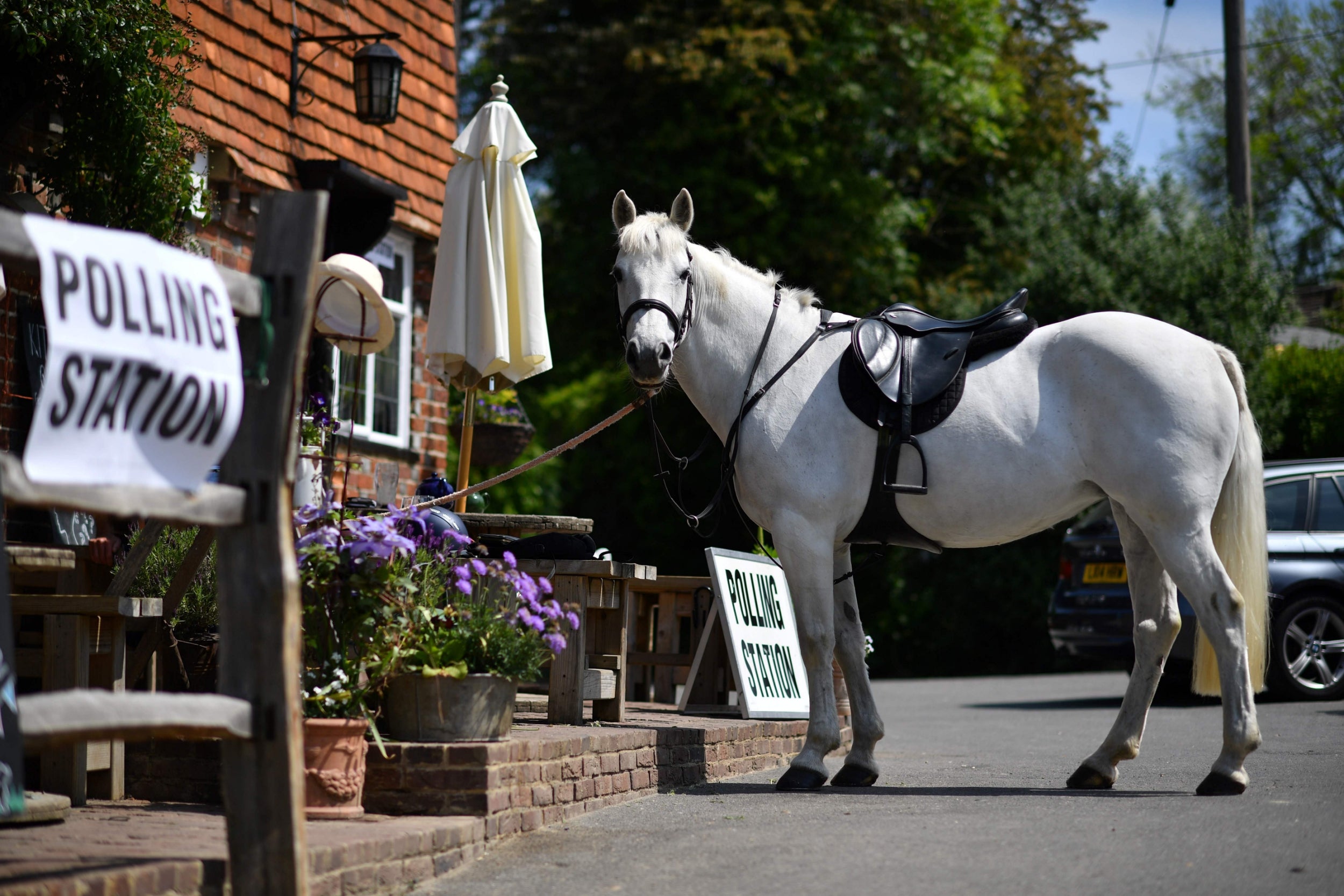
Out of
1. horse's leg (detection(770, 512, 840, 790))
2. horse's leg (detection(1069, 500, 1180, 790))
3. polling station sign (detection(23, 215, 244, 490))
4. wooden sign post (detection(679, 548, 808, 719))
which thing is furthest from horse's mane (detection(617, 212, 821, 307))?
polling station sign (detection(23, 215, 244, 490))

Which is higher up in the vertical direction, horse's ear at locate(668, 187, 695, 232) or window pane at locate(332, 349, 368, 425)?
horse's ear at locate(668, 187, 695, 232)

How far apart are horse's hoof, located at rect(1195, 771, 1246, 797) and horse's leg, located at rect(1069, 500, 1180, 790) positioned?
1.44 feet

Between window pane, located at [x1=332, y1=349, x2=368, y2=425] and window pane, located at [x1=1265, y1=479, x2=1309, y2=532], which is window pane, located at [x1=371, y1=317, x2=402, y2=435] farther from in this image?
window pane, located at [x1=1265, y1=479, x2=1309, y2=532]

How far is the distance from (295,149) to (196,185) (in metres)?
1.62

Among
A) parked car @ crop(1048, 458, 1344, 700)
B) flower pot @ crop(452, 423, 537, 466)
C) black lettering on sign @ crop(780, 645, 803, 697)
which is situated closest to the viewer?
black lettering on sign @ crop(780, 645, 803, 697)

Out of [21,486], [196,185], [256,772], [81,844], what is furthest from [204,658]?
[196,185]

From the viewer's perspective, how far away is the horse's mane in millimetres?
6203

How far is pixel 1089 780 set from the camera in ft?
20.1

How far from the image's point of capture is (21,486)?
2896 mm

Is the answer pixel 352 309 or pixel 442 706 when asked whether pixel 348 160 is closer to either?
pixel 352 309

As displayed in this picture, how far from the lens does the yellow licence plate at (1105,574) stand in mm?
11102

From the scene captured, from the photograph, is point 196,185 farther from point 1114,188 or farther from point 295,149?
point 1114,188

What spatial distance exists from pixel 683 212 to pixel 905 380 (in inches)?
49.0

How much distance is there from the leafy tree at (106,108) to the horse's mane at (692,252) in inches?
96.4
